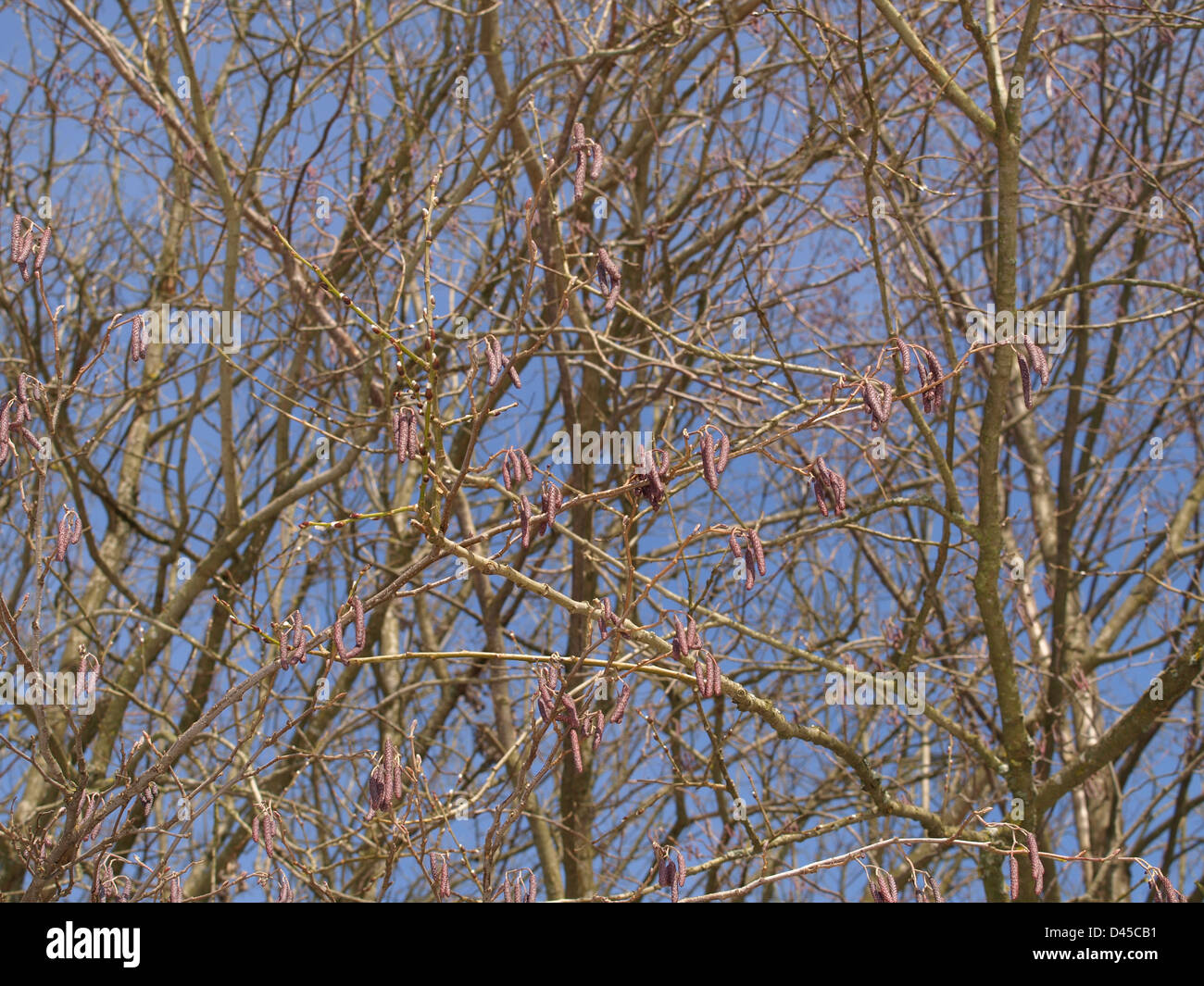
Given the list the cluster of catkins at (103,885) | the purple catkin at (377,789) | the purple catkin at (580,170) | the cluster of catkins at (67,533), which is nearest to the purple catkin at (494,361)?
the purple catkin at (580,170)

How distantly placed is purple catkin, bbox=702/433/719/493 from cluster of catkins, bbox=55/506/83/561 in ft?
5.51

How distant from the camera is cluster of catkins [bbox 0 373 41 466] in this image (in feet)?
11.6

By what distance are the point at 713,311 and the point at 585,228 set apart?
1515 millimetres

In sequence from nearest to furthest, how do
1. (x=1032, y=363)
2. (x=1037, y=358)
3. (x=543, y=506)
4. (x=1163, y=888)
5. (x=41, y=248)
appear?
(x=543, y=506), (x=41, y=248), (x=1037, y=358), (x=1032, y=363), (x=1163, y=888)

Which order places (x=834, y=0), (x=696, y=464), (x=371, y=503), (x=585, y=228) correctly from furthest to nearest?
1. (x=371, y=503)
2. (x=834, y=0)
3. (x=585, y=228)
4. (x=696, y=464)

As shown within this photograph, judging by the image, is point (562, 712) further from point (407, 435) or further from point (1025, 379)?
point (1025, 379)

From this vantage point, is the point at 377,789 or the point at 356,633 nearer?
the point at 356,633

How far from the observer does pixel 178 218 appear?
931cm

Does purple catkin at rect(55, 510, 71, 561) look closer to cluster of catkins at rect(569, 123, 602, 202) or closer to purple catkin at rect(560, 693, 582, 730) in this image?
purple catkin at rect(560, 693, 582, 730)

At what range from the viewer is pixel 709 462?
127 inches

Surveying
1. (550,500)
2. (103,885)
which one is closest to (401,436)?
(550,500)

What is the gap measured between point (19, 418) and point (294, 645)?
3.39 feet
